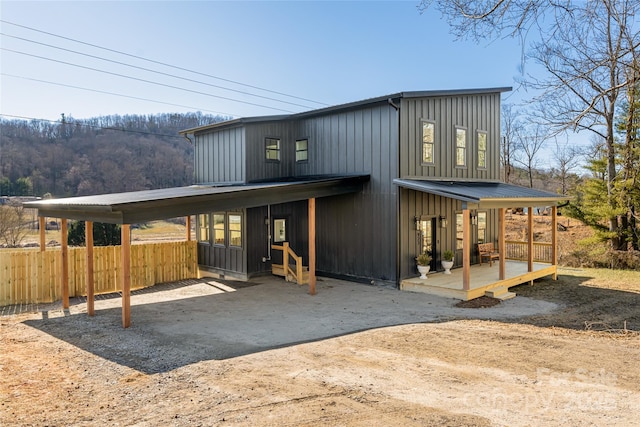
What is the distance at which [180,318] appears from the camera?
28.6ft

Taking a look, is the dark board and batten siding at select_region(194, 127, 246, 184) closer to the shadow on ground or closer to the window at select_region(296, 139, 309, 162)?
the window at select_region(296, 139, 309, 162)

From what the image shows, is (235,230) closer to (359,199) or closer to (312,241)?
(312,241)

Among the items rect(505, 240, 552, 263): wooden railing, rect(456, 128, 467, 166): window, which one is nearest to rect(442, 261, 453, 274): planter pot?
rect(456, 128, 467, 166): window

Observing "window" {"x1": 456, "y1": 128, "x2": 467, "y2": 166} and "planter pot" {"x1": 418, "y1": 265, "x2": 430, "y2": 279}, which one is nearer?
"planter pot" {"x1": 418, "y1": 265, "x2": 430, "y2": 279}

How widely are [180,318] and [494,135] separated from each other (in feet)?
40.6

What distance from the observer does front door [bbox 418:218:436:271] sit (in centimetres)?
1223

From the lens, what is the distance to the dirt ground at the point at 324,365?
14.1ft

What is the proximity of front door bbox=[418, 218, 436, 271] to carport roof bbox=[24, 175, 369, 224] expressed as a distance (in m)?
2.74

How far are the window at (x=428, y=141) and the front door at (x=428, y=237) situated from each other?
187 cm

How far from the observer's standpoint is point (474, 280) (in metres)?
11.4

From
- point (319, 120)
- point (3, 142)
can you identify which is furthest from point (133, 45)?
point (3, 142)

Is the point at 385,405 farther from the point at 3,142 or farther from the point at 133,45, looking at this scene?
the point at 3,142

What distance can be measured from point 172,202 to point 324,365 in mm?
4638

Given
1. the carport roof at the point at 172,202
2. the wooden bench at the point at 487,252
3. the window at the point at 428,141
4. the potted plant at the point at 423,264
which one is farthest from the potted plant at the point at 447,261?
the carport roof at the point at 172,202
